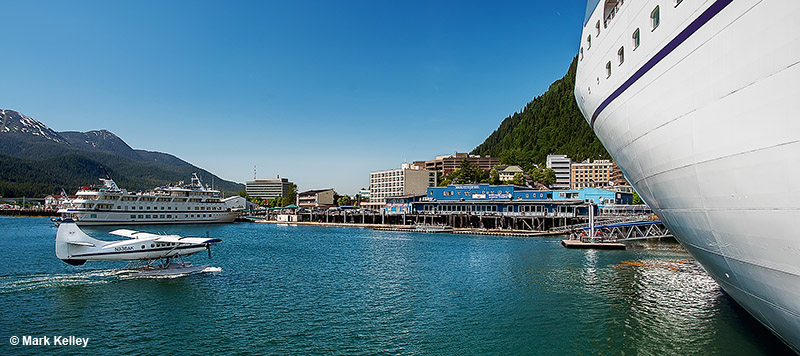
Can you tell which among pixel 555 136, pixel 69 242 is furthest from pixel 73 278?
pixel 555 136

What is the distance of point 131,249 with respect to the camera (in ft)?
91.6

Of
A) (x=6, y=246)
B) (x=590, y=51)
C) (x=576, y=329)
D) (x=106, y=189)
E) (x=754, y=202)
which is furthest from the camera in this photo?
(x=106, y=189)

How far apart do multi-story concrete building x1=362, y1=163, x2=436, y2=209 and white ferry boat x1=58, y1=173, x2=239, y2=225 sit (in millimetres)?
59895

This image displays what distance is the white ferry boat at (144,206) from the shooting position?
83.7 meters

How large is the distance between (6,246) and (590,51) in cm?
5875

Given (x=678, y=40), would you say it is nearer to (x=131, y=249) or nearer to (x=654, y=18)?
(x=654, y=18)

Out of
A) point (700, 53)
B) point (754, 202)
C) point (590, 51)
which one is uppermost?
point (590, 51)

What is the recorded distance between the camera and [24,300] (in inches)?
849

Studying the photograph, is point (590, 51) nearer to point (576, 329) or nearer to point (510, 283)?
point (576, 329)

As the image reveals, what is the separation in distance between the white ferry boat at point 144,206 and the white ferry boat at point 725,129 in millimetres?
98110

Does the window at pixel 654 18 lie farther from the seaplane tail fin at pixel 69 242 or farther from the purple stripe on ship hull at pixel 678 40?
the seaplane tail fin at pixel 69 242

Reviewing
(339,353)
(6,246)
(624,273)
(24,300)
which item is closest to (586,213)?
(624,273)

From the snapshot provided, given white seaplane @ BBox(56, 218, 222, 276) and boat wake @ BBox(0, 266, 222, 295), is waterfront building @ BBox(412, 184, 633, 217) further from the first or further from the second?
boat wake @ BBox(0, 266, 222, 295)

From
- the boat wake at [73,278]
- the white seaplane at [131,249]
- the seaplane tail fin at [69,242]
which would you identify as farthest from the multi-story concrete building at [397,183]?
the seaplane tail fin at [69,242]
